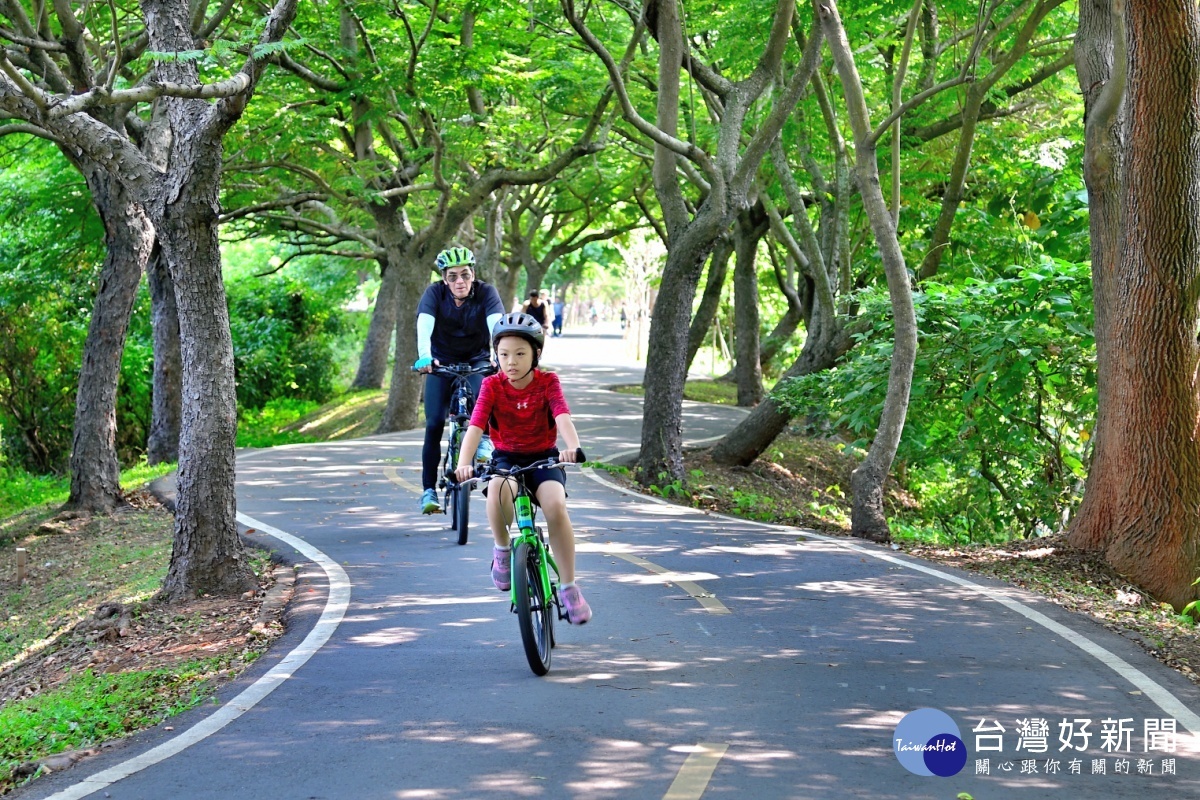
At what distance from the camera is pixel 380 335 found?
33.5 m

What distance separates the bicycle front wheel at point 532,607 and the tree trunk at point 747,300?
68.5 ft

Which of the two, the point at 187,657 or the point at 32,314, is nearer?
the point at 187,657

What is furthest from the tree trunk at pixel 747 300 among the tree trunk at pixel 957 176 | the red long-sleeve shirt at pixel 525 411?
the red long-sleeve shirt at pixel 525 411

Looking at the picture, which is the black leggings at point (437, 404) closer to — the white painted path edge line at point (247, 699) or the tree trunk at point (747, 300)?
the white painted path edge line at point (247, 699)

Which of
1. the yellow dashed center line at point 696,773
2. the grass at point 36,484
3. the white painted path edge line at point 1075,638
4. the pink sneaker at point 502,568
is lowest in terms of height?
the grass at point 36,484

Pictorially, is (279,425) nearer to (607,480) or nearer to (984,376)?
(607,480)

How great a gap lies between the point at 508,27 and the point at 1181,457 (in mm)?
12692

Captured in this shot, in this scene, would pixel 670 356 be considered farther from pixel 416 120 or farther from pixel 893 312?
pixel 416 120

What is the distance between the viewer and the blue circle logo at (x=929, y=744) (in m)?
5.43

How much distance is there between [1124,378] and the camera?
415 inches

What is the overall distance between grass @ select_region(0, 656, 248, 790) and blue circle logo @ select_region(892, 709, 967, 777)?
11.4ft

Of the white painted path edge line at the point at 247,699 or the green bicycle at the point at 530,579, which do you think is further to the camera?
the green bicycle at the point at 530,579

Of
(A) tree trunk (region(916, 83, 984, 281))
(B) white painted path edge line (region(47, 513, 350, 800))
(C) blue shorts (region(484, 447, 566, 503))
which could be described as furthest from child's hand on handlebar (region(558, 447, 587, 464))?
(A) tree trunk (region(916, 83, 984, 281))

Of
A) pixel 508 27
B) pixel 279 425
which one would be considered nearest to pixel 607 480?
pixel 508 27
